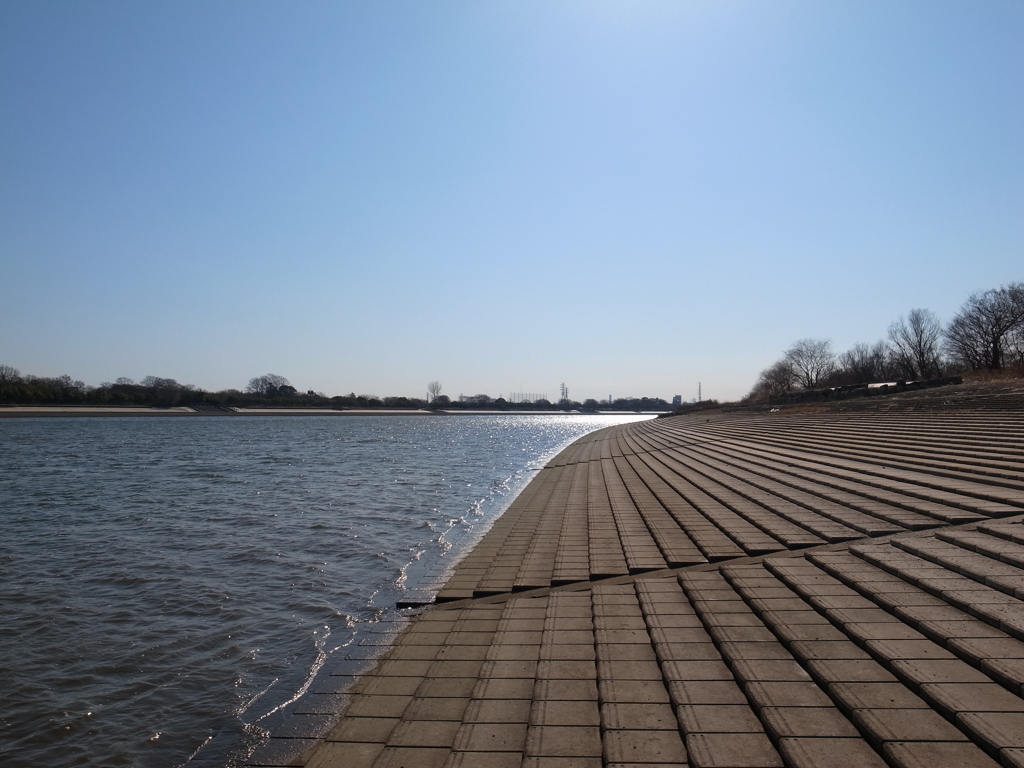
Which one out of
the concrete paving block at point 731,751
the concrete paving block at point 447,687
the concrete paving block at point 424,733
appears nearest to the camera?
the concrete paving block at point 731,751

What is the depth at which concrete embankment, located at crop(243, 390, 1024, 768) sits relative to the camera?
3518mm

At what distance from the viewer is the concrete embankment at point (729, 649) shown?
352 centimetres

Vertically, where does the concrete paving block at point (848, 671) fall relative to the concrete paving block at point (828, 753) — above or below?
above

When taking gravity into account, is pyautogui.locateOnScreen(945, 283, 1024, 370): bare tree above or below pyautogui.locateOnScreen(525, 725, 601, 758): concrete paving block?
above

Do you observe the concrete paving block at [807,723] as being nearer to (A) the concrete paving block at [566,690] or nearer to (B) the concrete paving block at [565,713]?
(B) the concrete paving block at [565,713]

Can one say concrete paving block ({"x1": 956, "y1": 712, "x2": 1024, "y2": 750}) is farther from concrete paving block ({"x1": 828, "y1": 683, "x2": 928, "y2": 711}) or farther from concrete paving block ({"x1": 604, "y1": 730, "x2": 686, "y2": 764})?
concrete paving block ({"x1": 604, "y1": 730, "x2": 686, "y2": 764})

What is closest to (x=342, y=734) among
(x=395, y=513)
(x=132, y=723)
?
(x=132, y=723)

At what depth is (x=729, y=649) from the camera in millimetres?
4750

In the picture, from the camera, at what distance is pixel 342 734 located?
4332 millimetres

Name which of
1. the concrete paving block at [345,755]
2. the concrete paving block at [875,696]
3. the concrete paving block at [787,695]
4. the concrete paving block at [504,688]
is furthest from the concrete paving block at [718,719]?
the concrete paving block at [345,755]

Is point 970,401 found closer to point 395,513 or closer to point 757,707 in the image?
point 395,513

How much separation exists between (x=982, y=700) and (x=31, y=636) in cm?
925

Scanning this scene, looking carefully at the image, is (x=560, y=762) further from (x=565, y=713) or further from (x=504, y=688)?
(x=504, y=688)

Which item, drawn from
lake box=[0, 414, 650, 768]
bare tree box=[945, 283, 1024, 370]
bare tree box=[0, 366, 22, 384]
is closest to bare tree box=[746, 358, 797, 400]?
bare tree box=[945, 283, 1024, 370]
